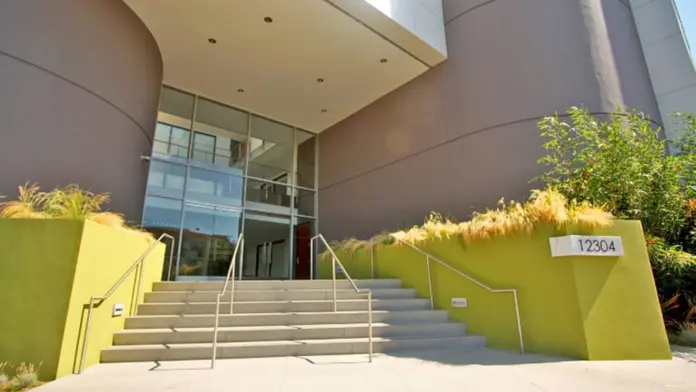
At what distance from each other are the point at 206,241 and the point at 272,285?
466 cm

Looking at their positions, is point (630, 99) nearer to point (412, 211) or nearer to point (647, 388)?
point (412, 211)

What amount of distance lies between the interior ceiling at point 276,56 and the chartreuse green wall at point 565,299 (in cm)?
604

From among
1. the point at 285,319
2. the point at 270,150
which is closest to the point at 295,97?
the point at 270,150

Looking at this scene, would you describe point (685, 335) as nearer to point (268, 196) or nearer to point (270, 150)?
point (268, 196)

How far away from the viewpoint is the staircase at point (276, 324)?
15.1 feet

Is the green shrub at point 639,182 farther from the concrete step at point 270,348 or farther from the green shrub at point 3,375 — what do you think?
the green shrub at point 3,375

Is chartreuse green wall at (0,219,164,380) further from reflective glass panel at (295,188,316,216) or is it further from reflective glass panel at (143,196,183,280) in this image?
reflective glass panel at (295,188,316,216)

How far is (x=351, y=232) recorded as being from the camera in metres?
11.6

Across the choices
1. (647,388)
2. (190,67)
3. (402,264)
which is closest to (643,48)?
(402,264)

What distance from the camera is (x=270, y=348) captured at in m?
4.61

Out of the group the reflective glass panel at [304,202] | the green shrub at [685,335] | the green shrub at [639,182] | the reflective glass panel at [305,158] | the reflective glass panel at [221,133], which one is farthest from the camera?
the reflective glass panel at [305,158]

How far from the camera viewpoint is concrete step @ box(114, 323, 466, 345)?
4.68 metres

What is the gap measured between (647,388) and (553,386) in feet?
2.63

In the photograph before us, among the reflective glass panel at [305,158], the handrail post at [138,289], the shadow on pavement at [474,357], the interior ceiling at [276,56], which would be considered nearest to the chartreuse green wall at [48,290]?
the handrail post at [138,289]
